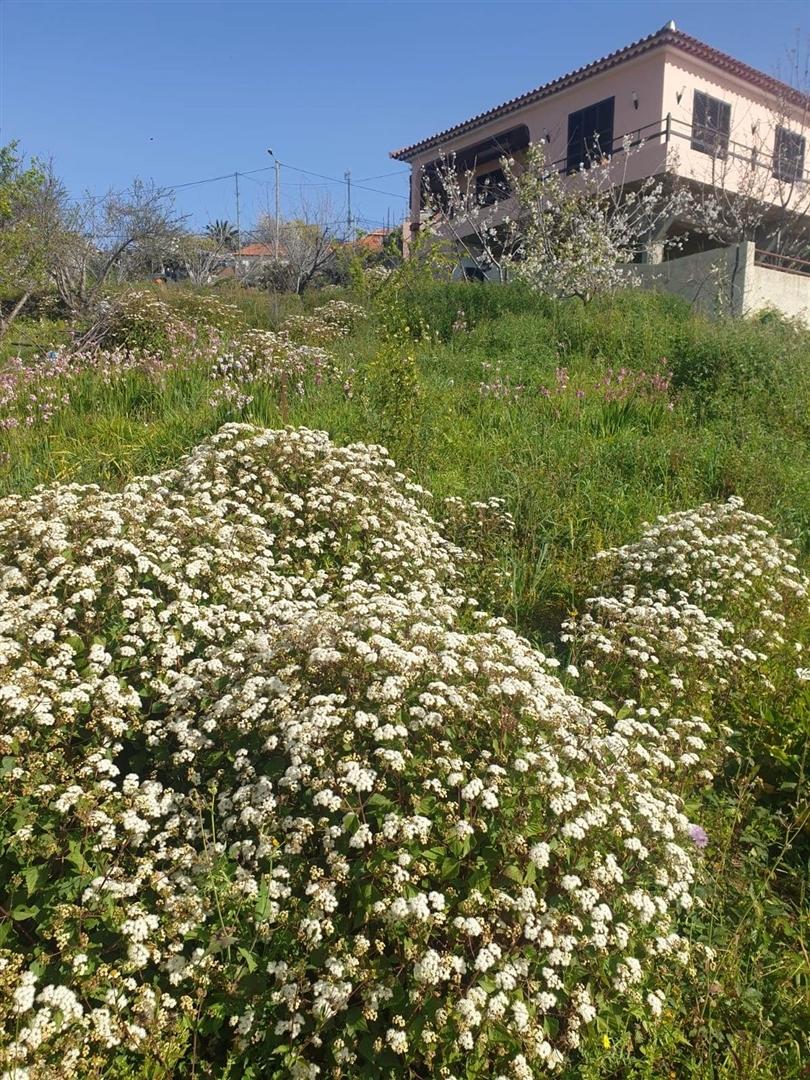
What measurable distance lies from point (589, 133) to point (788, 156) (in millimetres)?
5646

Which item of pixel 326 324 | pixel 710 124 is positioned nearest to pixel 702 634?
pixel 326 324

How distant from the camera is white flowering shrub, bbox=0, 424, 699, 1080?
2.07m

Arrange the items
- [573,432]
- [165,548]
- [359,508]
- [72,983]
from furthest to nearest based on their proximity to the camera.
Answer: [573,432] → [359,508] → [165,548] → [72,983]

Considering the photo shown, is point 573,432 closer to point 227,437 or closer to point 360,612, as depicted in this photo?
Answer: point 227,437

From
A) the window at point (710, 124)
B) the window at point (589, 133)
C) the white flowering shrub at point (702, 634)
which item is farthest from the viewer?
the window at point (589, 133)

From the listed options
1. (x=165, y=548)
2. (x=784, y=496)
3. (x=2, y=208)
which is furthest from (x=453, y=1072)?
(x=2, y=208)

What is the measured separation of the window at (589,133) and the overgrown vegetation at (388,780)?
64.8 feet

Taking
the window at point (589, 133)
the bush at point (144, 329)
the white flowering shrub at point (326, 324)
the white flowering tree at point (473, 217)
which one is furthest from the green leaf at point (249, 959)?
the window at point (589, 133)

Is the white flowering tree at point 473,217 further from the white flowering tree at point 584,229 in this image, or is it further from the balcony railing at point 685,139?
the white flowering tree at point 584,229

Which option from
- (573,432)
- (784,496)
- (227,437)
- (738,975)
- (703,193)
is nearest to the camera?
(738,975)

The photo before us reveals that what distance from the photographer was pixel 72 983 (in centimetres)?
209

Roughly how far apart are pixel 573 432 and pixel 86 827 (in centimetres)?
589

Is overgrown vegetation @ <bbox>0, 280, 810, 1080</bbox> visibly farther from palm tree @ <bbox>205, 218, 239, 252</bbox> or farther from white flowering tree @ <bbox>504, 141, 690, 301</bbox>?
palm tree @ <bbox>205, 218, 239, 252</bbox>

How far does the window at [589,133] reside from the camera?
22100 mm
